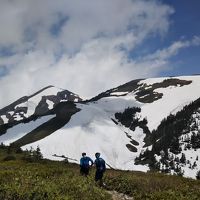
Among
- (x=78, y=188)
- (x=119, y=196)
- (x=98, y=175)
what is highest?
(x=98, y=175)

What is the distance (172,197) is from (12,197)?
930 centimetres

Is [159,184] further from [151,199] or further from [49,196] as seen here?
[49,196]

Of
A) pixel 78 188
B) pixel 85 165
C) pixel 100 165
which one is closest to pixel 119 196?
pixel 100 165

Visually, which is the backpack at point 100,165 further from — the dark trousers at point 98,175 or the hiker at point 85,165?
the hiker at point 85,165

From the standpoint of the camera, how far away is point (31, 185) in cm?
2498

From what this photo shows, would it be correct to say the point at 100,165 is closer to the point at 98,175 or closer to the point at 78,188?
the point at 98,175

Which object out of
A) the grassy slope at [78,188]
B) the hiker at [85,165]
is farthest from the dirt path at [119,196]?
the hiker at [85,165]

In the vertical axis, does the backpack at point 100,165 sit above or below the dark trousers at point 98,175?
above

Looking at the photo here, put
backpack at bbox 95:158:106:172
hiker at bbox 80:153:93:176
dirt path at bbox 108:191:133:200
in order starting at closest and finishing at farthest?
dirt path at bbox 108:191:133:200 < backpack at bbox 95:158:106:172 < hiker at bbox 80:153:93:176

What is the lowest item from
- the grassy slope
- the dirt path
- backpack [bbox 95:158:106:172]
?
the dirt path

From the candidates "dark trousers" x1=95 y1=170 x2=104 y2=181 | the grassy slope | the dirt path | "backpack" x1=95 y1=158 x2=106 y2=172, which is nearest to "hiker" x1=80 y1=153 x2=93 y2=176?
the grassy slope

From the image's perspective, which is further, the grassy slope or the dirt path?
the dirt path

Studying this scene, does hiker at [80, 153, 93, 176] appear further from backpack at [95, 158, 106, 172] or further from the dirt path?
the dirt path

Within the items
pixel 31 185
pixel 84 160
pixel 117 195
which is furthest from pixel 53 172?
pixel 31 185
